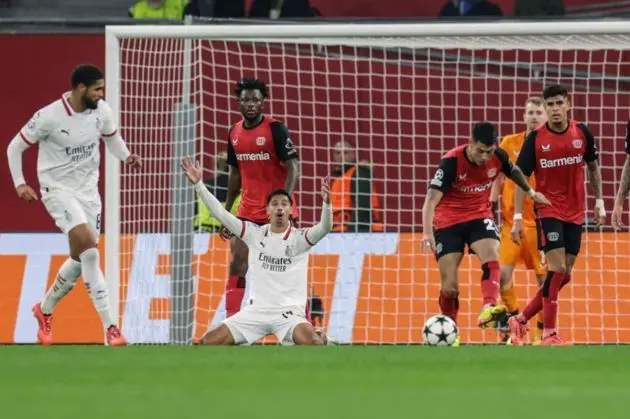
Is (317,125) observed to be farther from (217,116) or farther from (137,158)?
(137,158)

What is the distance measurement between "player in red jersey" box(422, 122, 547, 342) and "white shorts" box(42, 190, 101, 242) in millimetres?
2695

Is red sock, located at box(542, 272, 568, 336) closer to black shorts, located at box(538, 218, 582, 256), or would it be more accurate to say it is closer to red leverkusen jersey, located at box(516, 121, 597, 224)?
black shorts, located at box(538, 218, 582, 256)

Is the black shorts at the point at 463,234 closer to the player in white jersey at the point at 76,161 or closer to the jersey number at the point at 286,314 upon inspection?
the jersey number at the point at 286,314

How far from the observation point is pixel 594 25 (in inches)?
569

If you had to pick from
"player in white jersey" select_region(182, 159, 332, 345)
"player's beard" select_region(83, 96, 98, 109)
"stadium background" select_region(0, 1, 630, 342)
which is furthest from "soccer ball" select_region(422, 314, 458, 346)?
"stadium background" select_region(0, 1, 630, 342)

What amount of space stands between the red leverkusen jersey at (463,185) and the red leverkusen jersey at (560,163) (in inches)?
9.4

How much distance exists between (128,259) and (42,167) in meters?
2.61

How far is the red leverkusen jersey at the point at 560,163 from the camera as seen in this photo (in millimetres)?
13516

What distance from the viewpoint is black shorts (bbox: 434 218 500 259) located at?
13969mm

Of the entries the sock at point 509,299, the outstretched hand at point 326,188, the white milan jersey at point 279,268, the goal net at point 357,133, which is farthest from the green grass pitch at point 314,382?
the goal net at point 357,133

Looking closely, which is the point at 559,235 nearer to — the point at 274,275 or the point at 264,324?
the point at 274,275

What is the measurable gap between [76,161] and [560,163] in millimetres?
3861

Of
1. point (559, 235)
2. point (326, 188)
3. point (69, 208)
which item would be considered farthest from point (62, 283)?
point (559, 235)

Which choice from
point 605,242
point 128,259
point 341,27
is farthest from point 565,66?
point 128,259
